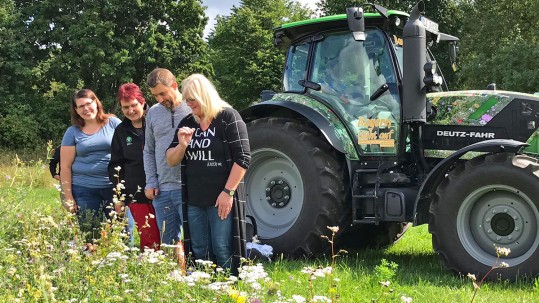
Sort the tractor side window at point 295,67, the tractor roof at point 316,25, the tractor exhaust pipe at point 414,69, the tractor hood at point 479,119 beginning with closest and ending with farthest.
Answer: the tractor exhaust pipe at point 414,69 < the tractor hood at point 479,119 < the tractor roof at point 316,25 < the tractor side window at point 295,67

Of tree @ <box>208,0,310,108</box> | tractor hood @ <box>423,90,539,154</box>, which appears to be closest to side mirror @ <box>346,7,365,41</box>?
tractor hood @ <box>423,90,539,154</box>

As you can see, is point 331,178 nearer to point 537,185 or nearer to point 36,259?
point 537,185

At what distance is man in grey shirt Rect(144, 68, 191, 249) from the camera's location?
462cm

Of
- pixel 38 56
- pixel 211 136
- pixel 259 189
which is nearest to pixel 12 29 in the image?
pixel 38 56

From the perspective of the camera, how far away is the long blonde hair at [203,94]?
13.3 ft

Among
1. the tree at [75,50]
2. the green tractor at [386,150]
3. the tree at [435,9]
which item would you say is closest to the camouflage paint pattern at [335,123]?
the green tractor at [386,150]

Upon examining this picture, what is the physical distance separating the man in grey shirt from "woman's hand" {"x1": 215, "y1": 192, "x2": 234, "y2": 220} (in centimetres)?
58

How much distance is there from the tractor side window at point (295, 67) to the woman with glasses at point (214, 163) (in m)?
2.41

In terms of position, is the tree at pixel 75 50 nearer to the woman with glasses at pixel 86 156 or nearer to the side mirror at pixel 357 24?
the woman with glasses at pixel 86 156

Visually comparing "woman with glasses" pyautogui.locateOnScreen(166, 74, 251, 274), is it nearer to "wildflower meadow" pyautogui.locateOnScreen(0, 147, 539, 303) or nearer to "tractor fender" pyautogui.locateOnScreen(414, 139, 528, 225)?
"wildflower meadow" pyautogui.locateOnScreen(0, 147, 539, 303)

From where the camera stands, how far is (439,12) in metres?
30.5

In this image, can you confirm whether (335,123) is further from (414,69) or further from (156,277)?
(156,277)

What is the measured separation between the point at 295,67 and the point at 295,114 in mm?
548

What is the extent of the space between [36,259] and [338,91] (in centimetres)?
373
